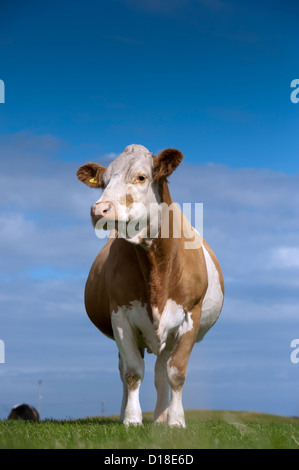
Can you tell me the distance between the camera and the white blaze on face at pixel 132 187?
7.49 m

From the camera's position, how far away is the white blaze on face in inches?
295

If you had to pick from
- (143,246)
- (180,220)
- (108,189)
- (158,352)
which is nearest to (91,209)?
(108,189)

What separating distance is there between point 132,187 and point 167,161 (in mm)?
716

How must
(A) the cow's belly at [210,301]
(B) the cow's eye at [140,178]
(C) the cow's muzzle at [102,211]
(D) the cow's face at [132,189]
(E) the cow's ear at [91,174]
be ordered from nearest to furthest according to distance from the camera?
(C) the cow's muzzle at [102,211], (D) the cow's face at [132,189], (B) the cow's eye at [140,178], (E) the cow's ear at [91,174], (A) the cow's belly at [210,301]

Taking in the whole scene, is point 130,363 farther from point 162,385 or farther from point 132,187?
point 132,187

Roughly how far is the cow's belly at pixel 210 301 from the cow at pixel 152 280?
3.05 feet

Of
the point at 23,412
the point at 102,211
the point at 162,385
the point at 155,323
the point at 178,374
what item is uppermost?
the point at 102,211

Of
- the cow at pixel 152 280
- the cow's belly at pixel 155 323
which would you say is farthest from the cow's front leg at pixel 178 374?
the cow's belly at pixel 155 323

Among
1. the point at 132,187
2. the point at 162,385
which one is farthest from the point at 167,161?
the point at 162,385

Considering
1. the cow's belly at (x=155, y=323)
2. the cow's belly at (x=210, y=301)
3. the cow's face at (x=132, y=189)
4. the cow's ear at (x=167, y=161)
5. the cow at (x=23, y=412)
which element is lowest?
the cow at (x=23, y=412)

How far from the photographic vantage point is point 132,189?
7.72 m

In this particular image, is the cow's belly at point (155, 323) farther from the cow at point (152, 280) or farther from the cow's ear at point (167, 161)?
the cow's ear at point (167, 161)

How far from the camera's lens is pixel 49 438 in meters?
6.75
